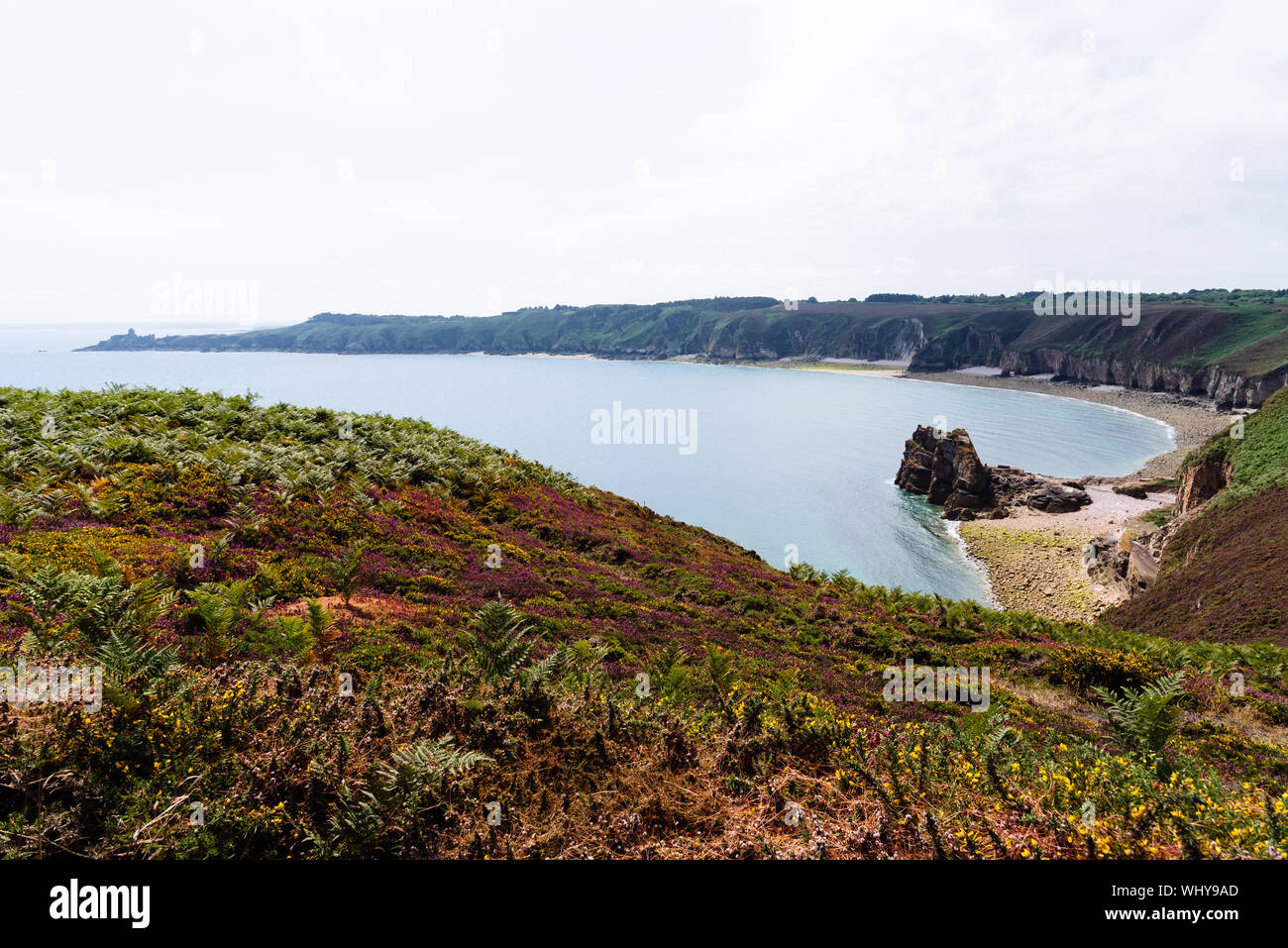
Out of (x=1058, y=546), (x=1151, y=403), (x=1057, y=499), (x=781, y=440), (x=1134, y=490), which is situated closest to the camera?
(x=1058, y=546)

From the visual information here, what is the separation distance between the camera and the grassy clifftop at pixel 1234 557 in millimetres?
22281

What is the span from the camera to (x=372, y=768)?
473cm

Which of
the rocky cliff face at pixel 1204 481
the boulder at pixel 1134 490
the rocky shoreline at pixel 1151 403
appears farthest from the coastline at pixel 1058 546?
the rocky cliff face at pixel 1204 481

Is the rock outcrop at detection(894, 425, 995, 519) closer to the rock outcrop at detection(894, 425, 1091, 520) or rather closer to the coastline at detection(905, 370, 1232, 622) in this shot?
the rock outcrop at detection(894, 425, 1091, 520)

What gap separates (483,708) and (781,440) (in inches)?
3556

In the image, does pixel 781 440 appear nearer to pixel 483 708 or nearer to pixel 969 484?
pixel 969 484

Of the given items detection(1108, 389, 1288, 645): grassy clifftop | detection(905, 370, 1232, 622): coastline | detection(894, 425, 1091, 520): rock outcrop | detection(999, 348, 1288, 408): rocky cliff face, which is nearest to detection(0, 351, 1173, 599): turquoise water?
detection(905, 370, 1232, 622): coastline

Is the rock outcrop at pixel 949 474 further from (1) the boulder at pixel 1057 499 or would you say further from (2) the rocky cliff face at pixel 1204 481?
(2) the rocky cliff face at pixel 1204 481

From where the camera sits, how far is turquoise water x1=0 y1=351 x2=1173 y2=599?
51.2 meters

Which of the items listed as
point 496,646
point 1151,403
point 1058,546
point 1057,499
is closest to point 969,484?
point 1057,499

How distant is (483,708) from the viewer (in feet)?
19.4

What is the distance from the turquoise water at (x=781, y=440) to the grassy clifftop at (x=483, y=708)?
103 feet
